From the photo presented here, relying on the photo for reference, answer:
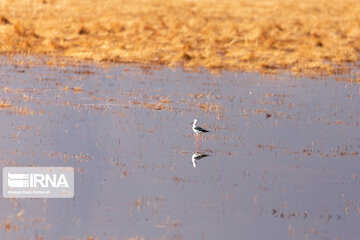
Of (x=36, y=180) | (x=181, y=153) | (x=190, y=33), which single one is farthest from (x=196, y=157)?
(x=190, y=33)

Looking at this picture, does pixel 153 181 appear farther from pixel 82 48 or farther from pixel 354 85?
pixel 82 48

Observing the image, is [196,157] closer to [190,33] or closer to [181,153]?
[181,153]

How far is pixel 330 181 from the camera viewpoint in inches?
631

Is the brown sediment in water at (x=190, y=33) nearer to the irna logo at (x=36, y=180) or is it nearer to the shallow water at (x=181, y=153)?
the shallow water at (x=181, y=153)

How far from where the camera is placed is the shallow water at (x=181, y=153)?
1292 cm

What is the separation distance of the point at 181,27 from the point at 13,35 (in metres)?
9.39

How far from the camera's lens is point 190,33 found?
40.4 meters

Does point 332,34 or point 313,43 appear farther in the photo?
point 332,34

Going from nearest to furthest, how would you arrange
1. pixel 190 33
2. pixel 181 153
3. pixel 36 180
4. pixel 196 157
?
pixel 36 180
pixel 196 157
pixel 181 153
pixel 190 33

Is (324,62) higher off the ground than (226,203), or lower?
higher

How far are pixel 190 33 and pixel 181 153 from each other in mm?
23237

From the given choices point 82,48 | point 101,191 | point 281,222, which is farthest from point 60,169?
point 82,48

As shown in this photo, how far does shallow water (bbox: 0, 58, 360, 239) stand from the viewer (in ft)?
42.4

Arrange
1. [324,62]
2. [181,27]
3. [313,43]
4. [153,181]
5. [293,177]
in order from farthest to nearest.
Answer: [181,27], [313,43], [324,62], [293,177], [153,181]
